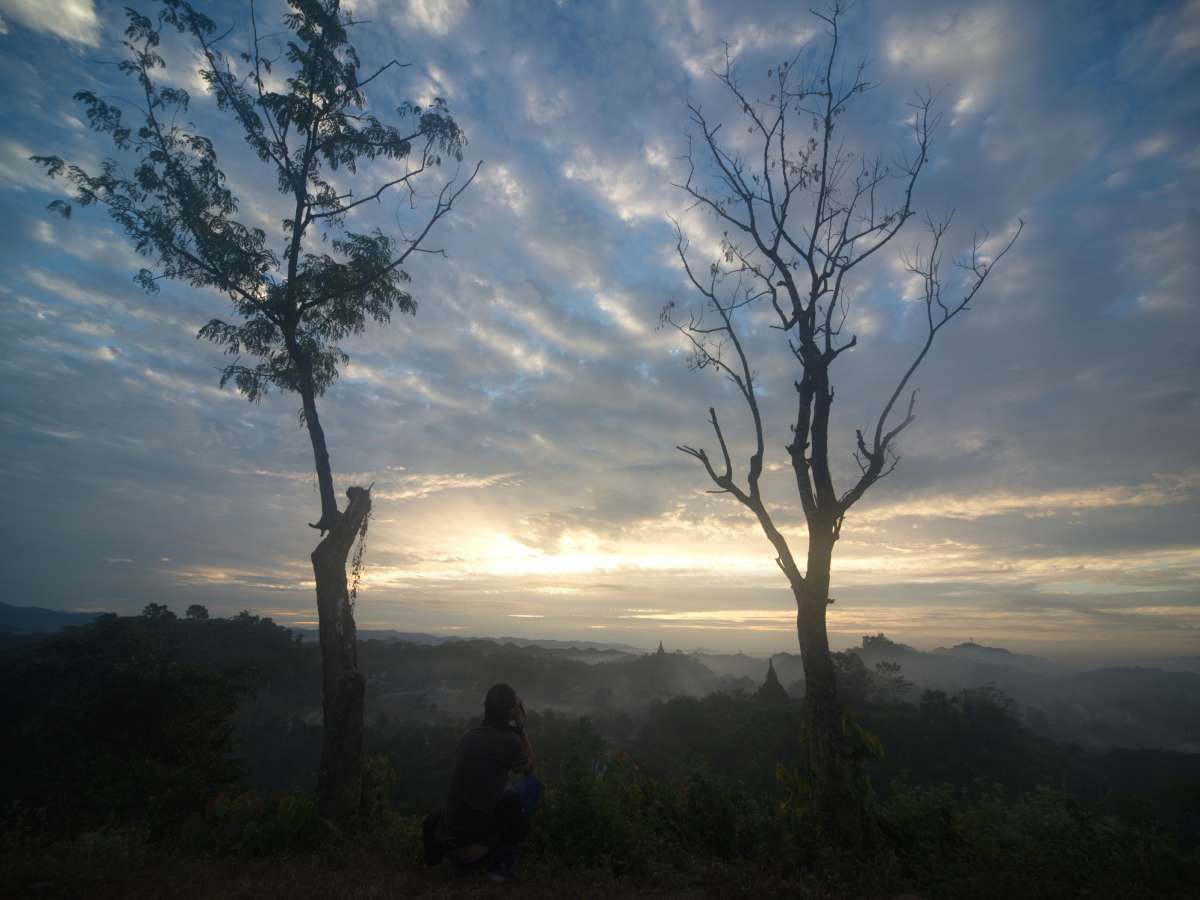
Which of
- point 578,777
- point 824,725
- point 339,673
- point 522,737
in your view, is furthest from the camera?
point 339,673

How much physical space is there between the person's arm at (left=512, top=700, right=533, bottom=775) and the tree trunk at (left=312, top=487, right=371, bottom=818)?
3907 mm

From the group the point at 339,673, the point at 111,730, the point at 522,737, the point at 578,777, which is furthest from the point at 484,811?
the point at 111,730

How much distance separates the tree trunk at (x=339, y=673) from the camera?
8930mm

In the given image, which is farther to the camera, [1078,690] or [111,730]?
[1078,690]

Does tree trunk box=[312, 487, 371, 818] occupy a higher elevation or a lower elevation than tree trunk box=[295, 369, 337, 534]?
lower

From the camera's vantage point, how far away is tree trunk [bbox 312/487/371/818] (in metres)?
8.93

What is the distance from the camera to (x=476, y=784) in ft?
19.3

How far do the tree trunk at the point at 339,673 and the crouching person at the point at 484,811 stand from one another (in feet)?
11.7

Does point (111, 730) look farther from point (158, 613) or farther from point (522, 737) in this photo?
point (158, 613)

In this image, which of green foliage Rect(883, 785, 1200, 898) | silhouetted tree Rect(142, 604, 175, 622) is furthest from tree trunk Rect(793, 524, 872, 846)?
silhouetted tree Rect(142, 604, 175, 622)

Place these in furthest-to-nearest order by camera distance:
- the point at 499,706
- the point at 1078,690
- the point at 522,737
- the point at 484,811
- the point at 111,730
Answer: the point at 1078,690
the point at 111,730
the point at 522,737
the point at 499,706
the point at 484,811

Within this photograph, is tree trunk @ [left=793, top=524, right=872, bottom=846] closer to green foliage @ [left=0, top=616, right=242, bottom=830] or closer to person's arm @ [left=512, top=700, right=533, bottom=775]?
person's arm @ [left=512, top=700, right=533, bottom=775]

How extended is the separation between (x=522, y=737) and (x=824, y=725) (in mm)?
3911

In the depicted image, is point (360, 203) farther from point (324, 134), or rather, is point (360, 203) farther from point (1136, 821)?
point (1136, 821)
